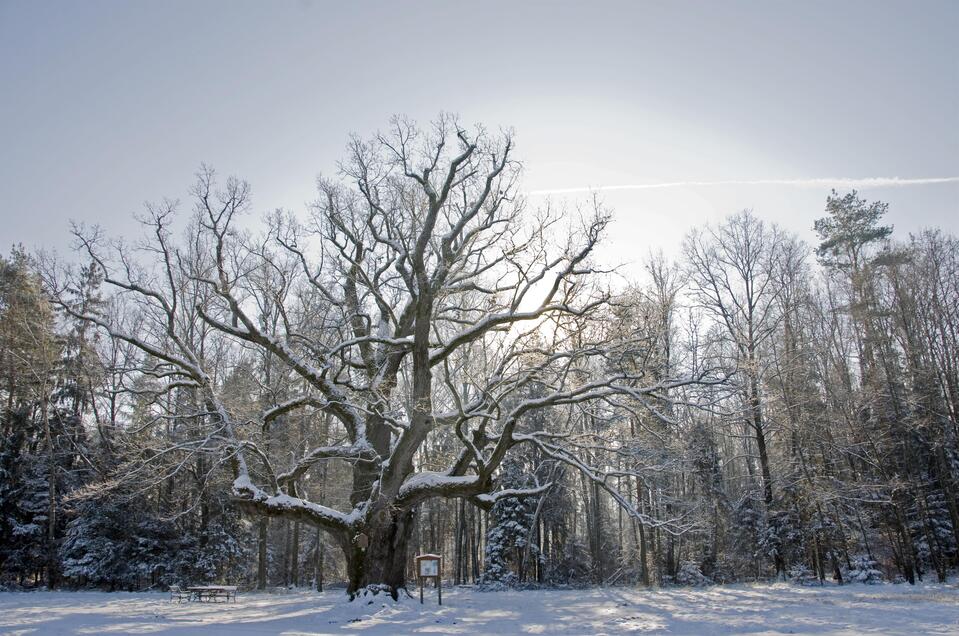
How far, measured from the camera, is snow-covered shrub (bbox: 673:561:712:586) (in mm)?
23931

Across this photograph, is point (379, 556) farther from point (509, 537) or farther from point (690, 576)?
point (690, 576)

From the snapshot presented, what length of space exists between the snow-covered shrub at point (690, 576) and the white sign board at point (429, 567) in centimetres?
1427

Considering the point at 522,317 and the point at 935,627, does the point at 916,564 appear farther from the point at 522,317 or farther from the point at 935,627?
the point at 522,317

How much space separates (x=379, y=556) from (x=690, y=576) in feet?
51.0

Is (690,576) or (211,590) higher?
(211,590)

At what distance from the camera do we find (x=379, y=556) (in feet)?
48.5

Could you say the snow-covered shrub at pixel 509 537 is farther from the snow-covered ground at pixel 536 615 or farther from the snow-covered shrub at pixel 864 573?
the snow-covered shrub at pixel 864 573

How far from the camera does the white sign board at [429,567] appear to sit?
576 inches

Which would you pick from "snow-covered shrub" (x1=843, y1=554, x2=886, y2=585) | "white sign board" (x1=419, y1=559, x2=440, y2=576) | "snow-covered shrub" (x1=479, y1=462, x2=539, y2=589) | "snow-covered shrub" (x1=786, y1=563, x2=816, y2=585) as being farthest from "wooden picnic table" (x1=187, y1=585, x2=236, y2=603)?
"snow-covered shrub" (x1=843, y1=554, x2=886, y2=585)

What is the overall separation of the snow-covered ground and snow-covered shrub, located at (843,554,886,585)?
12.8 ft

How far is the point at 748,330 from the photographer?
25.6m

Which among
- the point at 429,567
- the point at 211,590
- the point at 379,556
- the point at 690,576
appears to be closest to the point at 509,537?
the point at 690,576

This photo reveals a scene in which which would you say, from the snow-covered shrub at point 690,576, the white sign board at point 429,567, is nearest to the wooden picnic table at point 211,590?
the white sign board at point 429,567

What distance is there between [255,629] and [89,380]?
60.9 feet
